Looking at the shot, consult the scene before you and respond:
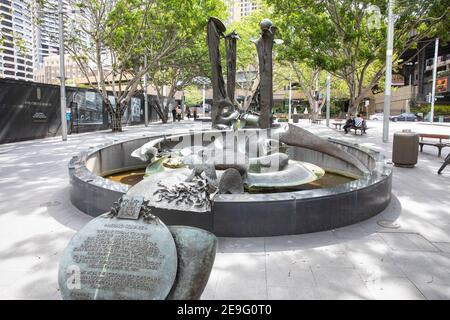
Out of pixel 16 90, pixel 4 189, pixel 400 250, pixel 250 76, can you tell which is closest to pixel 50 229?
pixel 4 189

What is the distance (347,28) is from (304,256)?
49.4ft

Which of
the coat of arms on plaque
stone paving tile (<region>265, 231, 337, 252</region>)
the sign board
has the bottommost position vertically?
stone paving tile (<region>265, 231, 337, 252</region>)

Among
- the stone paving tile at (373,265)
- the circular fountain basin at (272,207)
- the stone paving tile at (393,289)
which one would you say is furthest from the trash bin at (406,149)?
the stone paving tile at (393,289)

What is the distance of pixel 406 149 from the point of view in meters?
9.77

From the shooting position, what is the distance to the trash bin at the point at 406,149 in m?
9.52

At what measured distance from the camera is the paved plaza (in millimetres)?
3340

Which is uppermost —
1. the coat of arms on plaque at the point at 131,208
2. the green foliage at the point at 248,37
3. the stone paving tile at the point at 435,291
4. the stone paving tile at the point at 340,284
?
the green foliage at the point at 248,37

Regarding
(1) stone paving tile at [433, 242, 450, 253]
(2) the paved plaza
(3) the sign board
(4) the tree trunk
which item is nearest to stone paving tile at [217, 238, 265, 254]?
(2) the paved plaza

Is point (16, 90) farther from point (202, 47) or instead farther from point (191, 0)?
point (202, 47)

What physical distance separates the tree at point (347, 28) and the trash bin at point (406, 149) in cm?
800

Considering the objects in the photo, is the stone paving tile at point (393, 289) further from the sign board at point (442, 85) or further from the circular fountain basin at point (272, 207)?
the sign board at point (442, 85)

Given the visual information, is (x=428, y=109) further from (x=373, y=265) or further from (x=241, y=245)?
(x=241, y=245)

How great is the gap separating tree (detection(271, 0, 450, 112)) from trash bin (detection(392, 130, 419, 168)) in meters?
8.00

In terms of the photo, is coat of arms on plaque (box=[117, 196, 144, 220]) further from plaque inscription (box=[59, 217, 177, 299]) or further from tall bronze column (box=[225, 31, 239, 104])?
tall bronze column (box=[225, 31, 239, 104])
